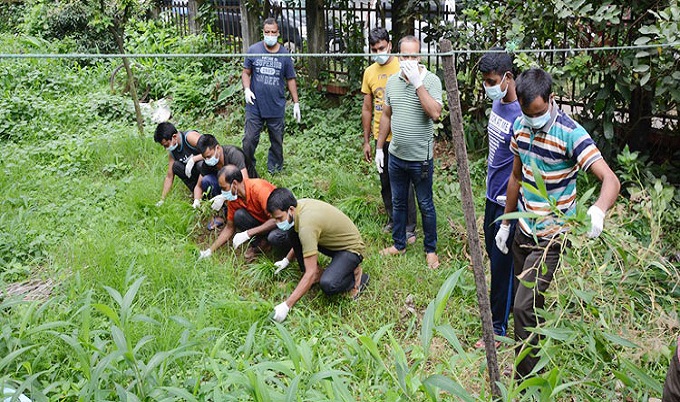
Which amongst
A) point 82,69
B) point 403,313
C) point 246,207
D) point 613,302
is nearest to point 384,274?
point 403,313

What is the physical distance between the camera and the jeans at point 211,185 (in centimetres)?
525

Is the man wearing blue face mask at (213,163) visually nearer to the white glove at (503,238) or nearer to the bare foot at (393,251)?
the bare foot at (393,251)

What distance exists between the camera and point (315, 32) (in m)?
8.16

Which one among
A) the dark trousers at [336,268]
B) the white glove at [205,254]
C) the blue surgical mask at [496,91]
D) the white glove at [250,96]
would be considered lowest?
the white glove at [205,254]

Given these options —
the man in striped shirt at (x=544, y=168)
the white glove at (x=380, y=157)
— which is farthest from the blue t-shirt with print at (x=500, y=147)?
the white glove at (x=380, y=157)

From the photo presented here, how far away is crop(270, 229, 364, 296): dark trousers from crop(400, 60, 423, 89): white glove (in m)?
1.16

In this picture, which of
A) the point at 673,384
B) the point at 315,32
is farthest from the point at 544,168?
the point at 315,32

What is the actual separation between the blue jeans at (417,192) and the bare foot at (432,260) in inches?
1.2

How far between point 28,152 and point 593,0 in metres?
5.35

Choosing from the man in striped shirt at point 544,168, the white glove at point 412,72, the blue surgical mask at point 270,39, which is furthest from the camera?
the blue surgical mask at point 270,39

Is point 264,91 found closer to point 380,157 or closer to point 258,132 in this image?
point 258,132

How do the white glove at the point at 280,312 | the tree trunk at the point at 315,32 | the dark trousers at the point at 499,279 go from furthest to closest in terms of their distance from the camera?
the tree trunk at the point at 315,32 < the white glove at the point at 280,312 < the dark trousers at the point at 499,279

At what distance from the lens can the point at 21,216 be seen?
16.8 ft

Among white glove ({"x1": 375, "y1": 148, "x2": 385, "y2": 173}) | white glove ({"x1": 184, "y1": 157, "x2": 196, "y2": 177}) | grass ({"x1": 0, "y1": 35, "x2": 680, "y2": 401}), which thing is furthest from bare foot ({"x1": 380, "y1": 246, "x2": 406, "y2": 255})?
white glove ({"x1": 184, "y1": 157, "x2": 196, "y2": 177})
